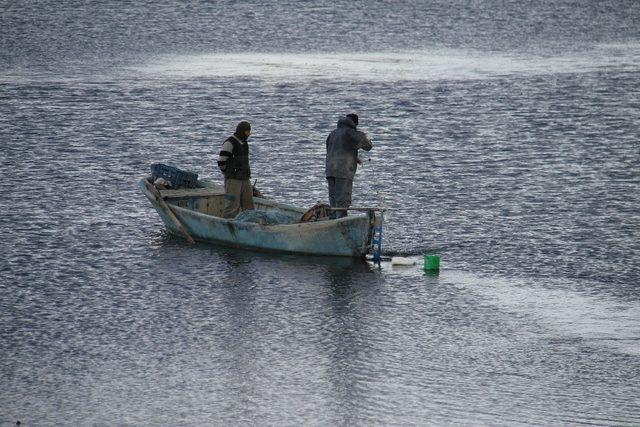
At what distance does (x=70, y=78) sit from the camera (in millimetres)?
41125

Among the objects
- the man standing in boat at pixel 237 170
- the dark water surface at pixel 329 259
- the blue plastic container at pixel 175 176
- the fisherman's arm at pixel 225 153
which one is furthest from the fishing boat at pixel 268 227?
the fisherman's arm at pixel 225 153

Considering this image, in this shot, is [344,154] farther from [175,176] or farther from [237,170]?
[175,176]

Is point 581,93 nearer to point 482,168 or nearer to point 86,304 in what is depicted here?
point 482,168

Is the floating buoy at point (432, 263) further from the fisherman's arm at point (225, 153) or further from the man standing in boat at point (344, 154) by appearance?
the fisherman's arm at point (225, 153)

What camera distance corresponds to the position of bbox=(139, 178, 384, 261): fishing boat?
1958 centimetres

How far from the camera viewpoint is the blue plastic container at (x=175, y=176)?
22.7 meters

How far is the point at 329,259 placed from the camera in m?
19.9

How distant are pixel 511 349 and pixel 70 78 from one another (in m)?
27.9

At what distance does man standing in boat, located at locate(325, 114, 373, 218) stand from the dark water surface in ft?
3.61

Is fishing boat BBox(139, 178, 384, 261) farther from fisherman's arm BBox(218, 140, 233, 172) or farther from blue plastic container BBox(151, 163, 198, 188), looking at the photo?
fisherman's arm BBox(218, 140, 233, 172)

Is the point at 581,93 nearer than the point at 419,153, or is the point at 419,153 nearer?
the point at 419,153

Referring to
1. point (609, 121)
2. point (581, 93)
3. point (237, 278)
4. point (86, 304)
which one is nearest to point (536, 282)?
point (237, 278)

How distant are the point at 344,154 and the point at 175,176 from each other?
3.43 m

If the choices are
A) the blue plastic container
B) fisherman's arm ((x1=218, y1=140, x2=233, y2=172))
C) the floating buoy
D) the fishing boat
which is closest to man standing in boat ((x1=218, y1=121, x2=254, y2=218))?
fisherman's arm ((x1=218, y1=140, x2=233, y2=172))
